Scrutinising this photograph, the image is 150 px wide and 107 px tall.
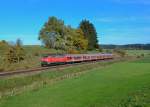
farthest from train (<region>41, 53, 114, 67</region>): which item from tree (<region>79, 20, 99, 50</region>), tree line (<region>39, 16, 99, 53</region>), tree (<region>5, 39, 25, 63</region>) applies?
tree (<region>79, 20, 99, 50</region>)

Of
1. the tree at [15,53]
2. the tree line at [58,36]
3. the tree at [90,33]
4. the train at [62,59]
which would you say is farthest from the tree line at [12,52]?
the tree at [90,33]

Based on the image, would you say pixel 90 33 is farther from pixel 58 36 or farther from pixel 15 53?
pixel 15 53

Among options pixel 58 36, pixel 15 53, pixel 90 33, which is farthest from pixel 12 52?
pixel 90 33

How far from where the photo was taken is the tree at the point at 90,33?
462ft

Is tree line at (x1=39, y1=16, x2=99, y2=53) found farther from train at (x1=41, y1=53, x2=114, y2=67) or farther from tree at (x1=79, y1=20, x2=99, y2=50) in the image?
train at (x1=41, y1=53, x2=114, y2=67)

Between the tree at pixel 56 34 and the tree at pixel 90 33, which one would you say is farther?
the tree at pixel 90 33

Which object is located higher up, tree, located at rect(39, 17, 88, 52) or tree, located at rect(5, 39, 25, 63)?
tree, located at rect(39, 17, 88, 52)

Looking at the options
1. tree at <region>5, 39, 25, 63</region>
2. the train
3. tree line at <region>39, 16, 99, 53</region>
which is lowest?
the train

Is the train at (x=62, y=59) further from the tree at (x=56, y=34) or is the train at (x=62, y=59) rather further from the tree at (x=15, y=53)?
the tree at (x=56, y=34)

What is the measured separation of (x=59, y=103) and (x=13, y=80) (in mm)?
15427

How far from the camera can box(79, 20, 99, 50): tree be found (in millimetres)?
140750

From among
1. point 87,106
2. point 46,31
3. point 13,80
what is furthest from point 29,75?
point 46,31

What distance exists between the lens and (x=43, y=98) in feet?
74.4

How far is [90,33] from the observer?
143 metres
